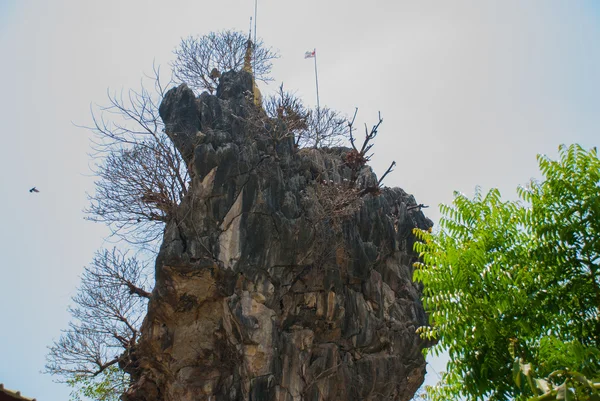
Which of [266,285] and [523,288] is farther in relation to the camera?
[266,285]

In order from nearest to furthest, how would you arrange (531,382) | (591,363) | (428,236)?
(531,382)
(591,363)
(428,236)

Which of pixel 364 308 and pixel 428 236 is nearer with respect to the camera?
pixel 428 236

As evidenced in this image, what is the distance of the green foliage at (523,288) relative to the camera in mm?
6961

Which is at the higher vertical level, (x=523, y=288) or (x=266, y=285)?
(x=266, y=285)

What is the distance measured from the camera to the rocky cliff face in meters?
17.6

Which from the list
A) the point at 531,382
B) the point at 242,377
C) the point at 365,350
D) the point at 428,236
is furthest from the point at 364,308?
the point at 531,382

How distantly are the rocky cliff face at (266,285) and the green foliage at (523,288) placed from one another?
10.6 meters

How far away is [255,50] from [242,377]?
1574cm

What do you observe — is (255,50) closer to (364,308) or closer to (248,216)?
(248,216)

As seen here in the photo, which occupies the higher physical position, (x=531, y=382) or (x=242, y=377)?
(x=242, y=377)

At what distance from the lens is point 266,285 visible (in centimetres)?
1803

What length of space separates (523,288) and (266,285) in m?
11.5

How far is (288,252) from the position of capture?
18.7 meters

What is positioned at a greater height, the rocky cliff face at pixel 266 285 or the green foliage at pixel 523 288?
the rocky cliff face at pixel 266 285
